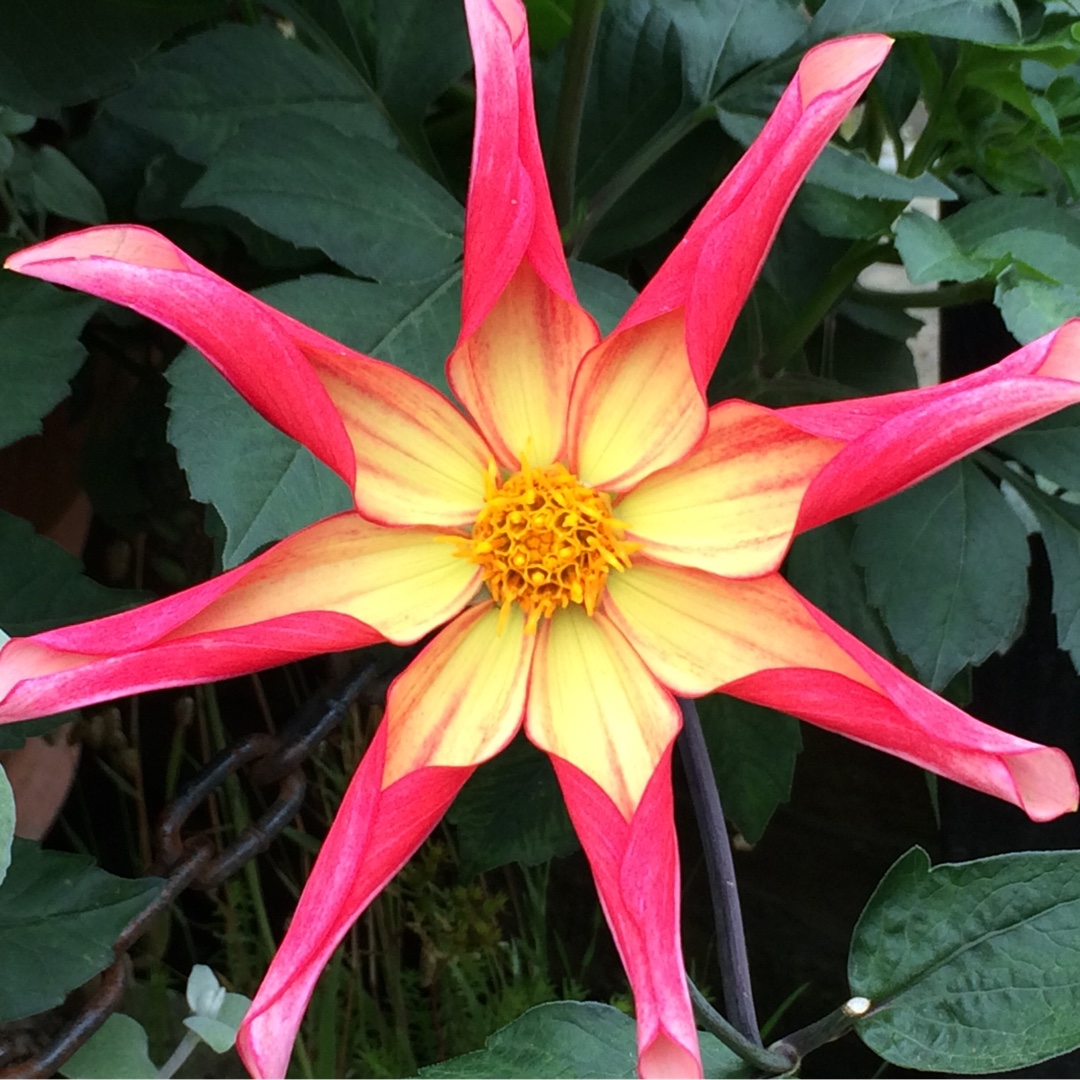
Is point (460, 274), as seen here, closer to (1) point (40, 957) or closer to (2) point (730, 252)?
(2) point (730, 252)

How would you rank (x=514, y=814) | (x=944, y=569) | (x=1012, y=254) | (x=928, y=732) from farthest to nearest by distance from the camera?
(x=514, y=814) < (x=944, y=569) < (x=1012, y=254) < (x=928, y=732)

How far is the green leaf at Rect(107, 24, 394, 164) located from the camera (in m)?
0.43

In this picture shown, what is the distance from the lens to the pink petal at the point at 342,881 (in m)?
0.27

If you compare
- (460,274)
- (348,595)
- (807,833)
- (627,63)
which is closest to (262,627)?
(348,595)

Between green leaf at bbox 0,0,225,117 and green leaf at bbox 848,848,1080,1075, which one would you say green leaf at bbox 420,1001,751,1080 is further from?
green leaf at bbox 0,0,225,117

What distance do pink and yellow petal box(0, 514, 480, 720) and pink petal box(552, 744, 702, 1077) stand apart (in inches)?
2.9

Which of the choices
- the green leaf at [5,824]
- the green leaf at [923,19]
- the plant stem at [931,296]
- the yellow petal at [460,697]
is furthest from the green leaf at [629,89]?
the green leaf at [5,824]

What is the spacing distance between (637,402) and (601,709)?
0.31 ft

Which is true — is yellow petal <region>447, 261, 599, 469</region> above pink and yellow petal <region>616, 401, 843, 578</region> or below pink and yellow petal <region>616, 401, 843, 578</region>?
above

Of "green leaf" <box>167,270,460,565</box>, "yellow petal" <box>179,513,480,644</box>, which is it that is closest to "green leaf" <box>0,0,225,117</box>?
"green leaf" <box>167,270,460,565</box>

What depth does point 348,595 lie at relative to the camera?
33 cm

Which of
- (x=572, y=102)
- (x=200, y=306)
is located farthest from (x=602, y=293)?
(x=200, y=306)

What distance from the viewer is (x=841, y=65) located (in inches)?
11.4

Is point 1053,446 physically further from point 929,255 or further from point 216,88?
point 216,88
